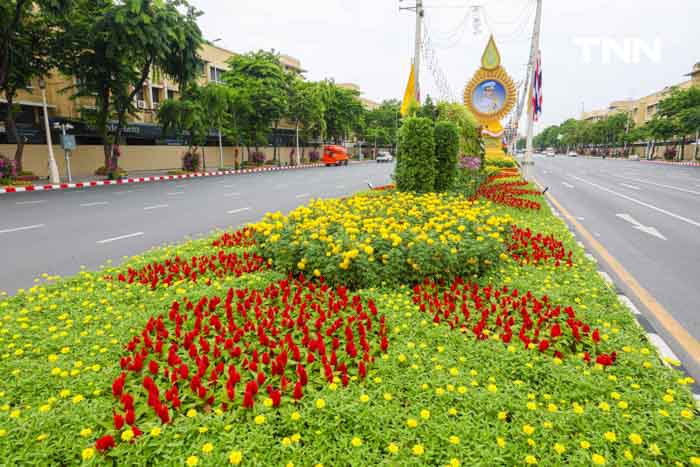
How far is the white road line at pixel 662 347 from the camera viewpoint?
3.18 m

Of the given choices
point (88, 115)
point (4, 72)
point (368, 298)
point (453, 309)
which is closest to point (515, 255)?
point (453, 309)

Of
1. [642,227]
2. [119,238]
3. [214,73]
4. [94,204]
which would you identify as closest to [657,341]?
[642,227]

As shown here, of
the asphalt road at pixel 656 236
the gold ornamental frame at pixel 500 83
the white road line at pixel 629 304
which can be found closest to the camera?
the white road line at pixel 629 304

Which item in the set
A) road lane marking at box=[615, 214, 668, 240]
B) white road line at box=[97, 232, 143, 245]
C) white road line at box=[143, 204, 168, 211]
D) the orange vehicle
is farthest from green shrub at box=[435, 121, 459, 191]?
the orange vehicle

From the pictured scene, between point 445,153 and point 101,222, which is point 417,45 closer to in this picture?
point 445,153

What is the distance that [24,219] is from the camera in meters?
9.50

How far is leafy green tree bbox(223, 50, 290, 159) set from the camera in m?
33.7

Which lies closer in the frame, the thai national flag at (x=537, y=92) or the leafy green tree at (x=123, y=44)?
the thai national flag at (x=537, y=92)

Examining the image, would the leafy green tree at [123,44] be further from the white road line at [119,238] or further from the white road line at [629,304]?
the white road line at [629,304]

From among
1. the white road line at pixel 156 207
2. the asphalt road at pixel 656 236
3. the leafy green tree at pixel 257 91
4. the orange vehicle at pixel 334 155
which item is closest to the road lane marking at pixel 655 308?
the asphalt road at pixel 656 236

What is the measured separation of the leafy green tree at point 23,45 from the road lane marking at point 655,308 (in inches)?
783

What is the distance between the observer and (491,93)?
32531 millimetres

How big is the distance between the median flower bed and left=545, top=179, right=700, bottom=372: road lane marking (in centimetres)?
50

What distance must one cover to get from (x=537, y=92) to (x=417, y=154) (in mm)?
10121
